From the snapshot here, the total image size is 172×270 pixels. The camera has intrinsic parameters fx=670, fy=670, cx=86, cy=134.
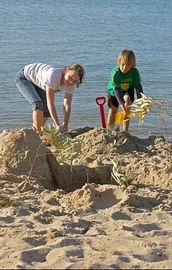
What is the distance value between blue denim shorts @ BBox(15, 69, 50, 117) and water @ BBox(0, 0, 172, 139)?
8.33 ft

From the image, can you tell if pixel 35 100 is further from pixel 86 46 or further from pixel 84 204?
pixel 86 46

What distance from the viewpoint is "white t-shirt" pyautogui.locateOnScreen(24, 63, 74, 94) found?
8.45 metres

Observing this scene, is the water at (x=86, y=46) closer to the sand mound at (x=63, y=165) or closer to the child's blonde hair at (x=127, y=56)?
the child's blonde hair at (x=127, y=56)

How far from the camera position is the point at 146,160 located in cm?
731

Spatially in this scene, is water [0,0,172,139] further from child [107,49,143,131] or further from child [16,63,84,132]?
child [16,63,84,132]

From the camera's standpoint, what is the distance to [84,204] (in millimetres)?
5852

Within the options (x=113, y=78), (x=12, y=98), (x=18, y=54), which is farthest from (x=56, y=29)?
(x=113, y=78)

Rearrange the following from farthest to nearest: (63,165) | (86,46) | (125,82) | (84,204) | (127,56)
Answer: (86,46) < (125,82) < (127,56) < (63,165) < (84,204)

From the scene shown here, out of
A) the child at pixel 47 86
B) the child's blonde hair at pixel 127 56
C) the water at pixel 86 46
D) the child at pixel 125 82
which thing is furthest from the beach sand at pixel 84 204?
the water at pixel 86 46

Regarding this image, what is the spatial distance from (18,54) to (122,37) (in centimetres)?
547

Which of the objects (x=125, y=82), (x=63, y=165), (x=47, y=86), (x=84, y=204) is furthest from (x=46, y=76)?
(x=84, y=204)

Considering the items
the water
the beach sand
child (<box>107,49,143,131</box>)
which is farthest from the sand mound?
the water

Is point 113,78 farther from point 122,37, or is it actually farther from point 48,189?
point 122,37

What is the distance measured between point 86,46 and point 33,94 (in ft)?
33.7
